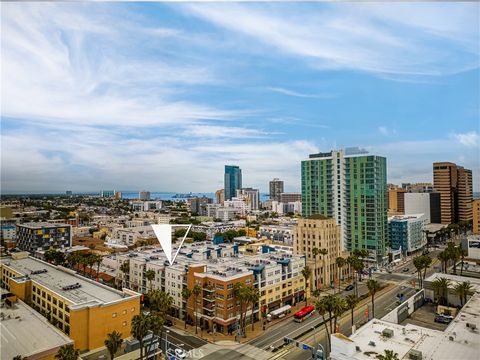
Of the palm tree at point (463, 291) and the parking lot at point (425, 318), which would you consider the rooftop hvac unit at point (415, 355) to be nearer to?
the parking lot at point (425, 318)

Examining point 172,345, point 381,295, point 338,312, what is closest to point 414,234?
point 381,295

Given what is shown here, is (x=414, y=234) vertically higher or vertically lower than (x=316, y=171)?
lower

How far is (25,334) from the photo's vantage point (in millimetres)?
21016

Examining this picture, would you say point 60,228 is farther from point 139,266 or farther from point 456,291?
point 456,291

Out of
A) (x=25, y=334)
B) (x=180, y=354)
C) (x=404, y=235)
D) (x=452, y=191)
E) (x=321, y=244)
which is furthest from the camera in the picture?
(x=452, y=191)

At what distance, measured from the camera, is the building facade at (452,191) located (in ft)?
294

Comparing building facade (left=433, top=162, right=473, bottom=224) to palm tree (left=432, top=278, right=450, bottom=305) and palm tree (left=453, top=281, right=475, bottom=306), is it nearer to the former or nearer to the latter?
palm tree (left=432, top=278, right=450, bottom=305)

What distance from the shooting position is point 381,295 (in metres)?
37.7

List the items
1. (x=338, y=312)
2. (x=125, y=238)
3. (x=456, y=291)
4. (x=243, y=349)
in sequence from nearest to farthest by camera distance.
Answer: (x=338, y=312)
(x=243, y=349)
(x=456, y=291)
(x=125, y=238)

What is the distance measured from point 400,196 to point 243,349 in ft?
347

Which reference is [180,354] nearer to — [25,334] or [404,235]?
[25,334]

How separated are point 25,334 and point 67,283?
26.9 feet

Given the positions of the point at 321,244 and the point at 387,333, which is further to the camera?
the point at 321,244

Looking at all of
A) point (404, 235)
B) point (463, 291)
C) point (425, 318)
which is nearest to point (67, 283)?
point (425, 318)
